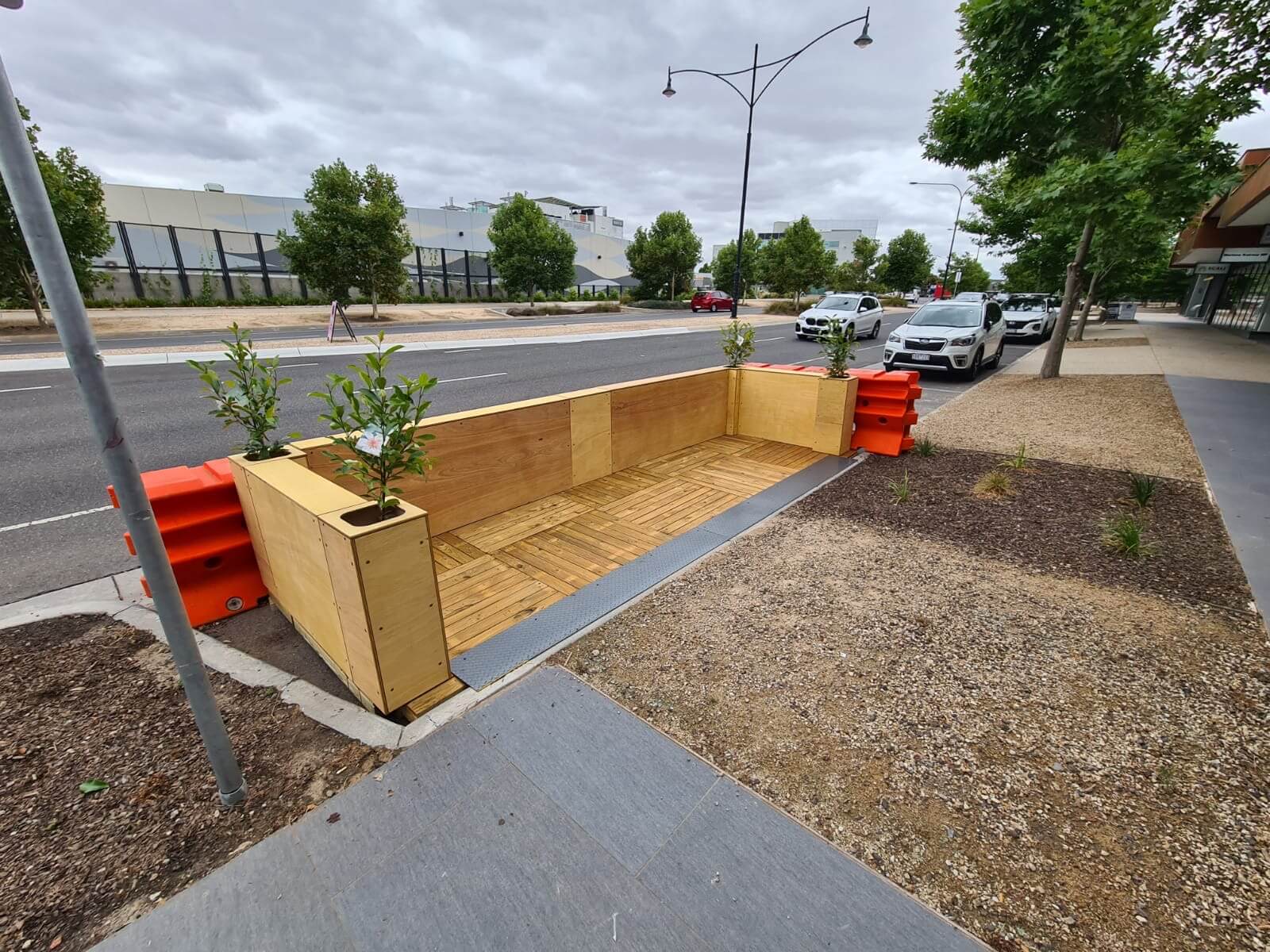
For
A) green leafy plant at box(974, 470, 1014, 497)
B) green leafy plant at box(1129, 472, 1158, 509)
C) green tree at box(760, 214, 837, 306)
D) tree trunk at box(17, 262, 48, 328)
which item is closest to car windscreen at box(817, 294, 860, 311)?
green leafy plant at box(974, 470, 1014, 497)

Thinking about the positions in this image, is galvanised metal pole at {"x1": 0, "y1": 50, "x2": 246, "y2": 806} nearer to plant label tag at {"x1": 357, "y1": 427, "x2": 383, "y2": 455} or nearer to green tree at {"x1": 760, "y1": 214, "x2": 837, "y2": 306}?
plant label tag at {"x1": 357, "y1": 427, "x2": 383, "y2": 455}

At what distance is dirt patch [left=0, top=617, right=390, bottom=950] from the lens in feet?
6.08

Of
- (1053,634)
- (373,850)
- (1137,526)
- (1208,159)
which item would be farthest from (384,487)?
(1208,159)

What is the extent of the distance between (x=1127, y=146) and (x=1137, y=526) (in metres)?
7.48

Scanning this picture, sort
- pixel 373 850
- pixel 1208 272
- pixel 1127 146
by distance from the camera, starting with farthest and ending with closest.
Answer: pixel 1208 272, pixel 1127 146, pixel 373 850

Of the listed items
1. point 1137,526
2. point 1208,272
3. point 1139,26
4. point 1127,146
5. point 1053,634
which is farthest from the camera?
point 1208,272

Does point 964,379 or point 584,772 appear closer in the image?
point 584,772

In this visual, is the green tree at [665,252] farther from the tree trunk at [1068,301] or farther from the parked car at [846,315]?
the tree trunk at [1068,301]

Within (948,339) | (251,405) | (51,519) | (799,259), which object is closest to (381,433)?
(251,405)

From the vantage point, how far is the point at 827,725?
8.50 feet

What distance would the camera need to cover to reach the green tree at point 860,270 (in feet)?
194

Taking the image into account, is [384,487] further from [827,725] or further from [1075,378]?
[1075,378]

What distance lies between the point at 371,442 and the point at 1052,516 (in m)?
5.56

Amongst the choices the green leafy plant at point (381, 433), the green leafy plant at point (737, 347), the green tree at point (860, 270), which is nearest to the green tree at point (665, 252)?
the green tree at point (860, 270)
